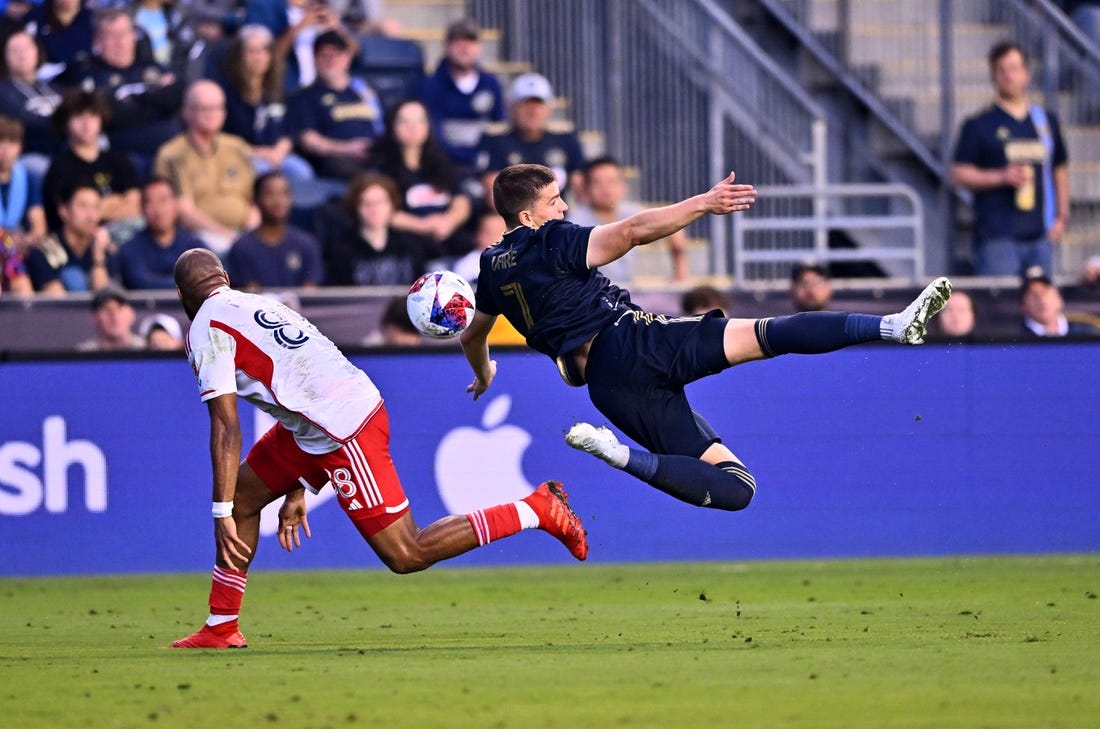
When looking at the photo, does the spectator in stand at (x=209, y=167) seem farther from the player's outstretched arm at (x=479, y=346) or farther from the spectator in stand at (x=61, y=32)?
the player's outstretched arm at (x=479, y=346)

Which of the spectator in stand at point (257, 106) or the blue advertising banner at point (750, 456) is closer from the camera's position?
the blue advertising banner at point (750, 456)

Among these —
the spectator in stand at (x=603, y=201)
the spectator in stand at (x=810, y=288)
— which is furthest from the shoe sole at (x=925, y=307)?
the spectator in stand at (x=603, y=201)

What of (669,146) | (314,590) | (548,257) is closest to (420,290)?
(548,257)

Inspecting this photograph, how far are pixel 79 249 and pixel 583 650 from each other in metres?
8.42

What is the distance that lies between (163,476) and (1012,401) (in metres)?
6.42

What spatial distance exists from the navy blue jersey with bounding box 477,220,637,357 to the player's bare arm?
1455 mm

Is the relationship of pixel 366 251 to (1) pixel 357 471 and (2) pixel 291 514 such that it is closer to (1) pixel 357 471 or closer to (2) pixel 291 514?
(2) pixel 291 514

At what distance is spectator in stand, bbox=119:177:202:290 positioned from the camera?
1602cm

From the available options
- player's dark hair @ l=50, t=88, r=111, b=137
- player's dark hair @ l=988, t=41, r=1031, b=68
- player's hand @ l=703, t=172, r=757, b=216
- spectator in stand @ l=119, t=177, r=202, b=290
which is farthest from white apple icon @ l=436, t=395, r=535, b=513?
player's hand @ l=703, t=172, r=757, b=216

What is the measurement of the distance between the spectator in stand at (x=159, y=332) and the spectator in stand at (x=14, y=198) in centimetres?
141

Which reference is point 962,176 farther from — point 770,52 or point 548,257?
point 548,257

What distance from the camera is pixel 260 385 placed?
30.5 feet

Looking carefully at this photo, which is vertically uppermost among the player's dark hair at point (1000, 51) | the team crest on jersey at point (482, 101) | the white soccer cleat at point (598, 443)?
the player's dark hair at point (1000, 51)

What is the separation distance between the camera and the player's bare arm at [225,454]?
29.3 feet
